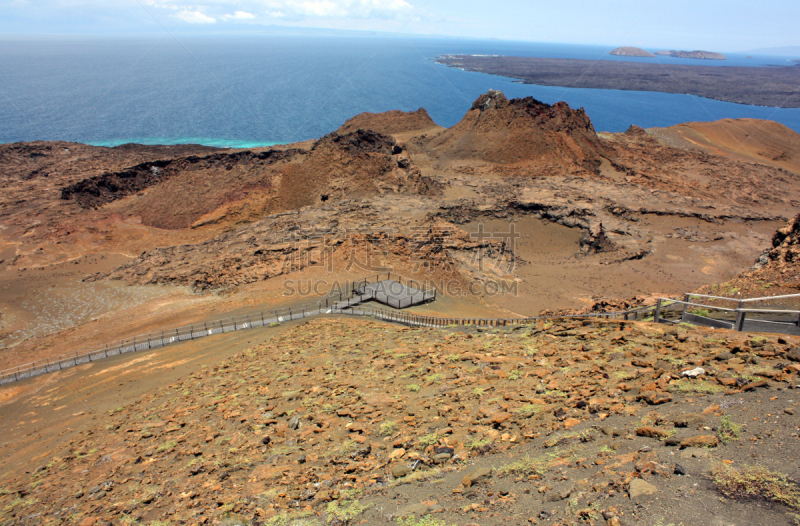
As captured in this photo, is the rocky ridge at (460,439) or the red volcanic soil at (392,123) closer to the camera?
the rocky ridge at (460,439)

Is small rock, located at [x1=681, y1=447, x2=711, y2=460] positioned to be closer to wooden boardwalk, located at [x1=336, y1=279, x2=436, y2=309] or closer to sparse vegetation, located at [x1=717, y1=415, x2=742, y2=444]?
sparse vegetation, located at [x1=717, y1=415, x2=742, y2=444]

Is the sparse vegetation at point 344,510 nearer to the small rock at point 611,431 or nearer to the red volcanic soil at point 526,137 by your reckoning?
the small rock at point 611,431

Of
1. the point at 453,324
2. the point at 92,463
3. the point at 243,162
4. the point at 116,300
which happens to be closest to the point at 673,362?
the point at 453,324

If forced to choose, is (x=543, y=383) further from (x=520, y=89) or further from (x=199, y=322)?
(x=520, y=89)

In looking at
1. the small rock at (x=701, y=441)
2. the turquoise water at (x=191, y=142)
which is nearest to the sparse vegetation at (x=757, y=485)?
the small rock at (x=701, y=441)

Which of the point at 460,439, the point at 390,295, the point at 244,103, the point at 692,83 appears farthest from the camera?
the point at 692,83

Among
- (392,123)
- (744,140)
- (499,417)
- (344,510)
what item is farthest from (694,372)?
(744,140)

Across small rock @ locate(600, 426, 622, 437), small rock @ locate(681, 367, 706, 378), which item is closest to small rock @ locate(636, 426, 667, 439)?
small rock @ locate(600, 426, 622, 437)

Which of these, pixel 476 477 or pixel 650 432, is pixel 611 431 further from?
pixel 476 477
